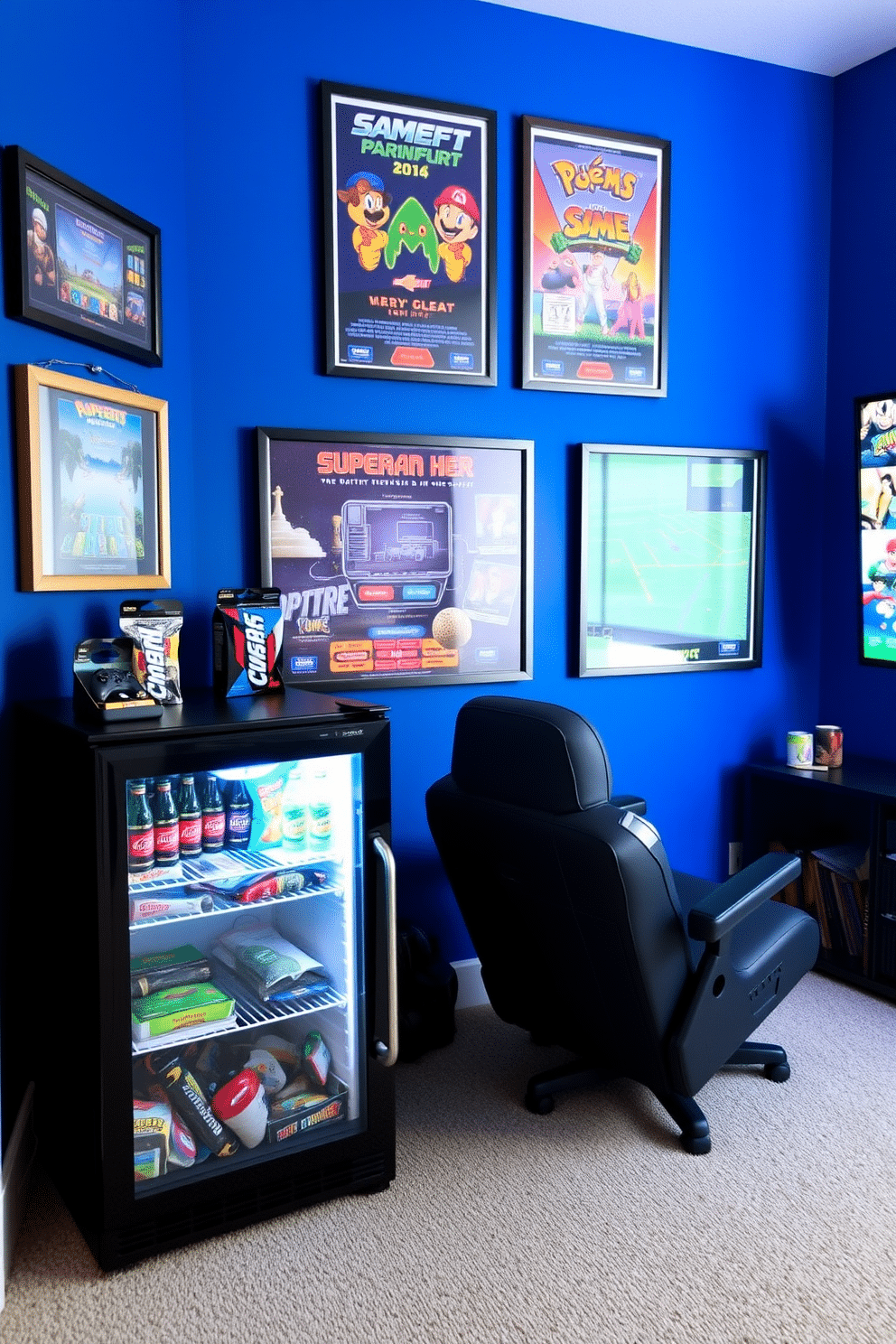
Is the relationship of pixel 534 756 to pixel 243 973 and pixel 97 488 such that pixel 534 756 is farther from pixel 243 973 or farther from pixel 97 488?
pixel 97 488

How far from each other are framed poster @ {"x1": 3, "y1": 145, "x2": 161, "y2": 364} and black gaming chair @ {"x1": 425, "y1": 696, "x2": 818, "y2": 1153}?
4.20ft

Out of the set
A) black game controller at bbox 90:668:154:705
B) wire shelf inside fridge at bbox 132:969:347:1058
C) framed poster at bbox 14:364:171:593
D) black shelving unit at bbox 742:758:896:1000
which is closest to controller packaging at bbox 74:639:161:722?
black game controller at bbox 90:668:154:705

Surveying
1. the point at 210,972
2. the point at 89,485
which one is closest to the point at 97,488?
the point at 89,485

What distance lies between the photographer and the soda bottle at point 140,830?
2.09m

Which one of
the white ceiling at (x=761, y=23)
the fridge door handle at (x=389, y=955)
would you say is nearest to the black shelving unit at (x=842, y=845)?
the fridge door handle at (x=389, y=955)

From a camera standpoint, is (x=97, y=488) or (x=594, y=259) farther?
(x=594, y=259)

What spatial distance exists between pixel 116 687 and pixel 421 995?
1366 mm

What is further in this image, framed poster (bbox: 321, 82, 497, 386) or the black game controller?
framed poster (bbox: 321, 82, 497, 386)

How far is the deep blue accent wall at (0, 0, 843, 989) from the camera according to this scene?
251 cm

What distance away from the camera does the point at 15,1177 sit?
7.15ft

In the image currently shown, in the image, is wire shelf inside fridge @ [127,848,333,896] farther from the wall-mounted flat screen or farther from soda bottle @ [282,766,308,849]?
the wall-mounted flat screen

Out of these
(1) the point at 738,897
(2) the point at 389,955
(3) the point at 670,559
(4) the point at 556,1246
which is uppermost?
(3) the point at 670,559

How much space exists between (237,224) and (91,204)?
548 mm

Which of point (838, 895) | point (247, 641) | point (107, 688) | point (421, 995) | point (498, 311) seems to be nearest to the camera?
point (107, 688)
